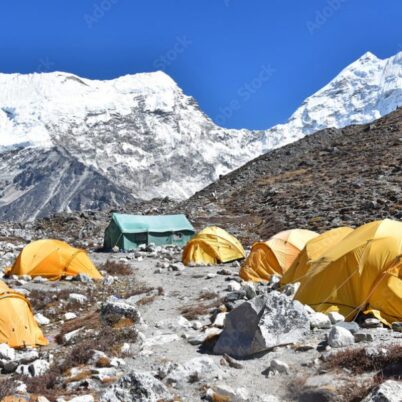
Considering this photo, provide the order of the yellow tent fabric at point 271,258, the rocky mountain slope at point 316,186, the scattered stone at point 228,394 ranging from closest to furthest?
the scattered stone at point 228,394 < the yellow tent fabric at point 271,258 < the rocky mountain slope at point 316,186

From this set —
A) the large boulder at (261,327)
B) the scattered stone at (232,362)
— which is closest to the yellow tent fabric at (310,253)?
the large boulder at (261,327)

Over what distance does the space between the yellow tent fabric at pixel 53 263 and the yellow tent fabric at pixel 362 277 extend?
37.5 feet

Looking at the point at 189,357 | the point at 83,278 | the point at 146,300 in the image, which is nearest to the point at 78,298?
the point at 146,300

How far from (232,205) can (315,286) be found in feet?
151

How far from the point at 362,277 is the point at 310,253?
12.6ft

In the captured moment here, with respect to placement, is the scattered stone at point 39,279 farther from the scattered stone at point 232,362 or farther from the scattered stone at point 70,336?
the scattered stone at point 232,362

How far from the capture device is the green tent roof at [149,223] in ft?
126

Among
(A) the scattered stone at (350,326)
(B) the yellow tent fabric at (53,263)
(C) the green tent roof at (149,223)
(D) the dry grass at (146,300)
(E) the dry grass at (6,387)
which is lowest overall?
(E) the dry grass at (6,387)

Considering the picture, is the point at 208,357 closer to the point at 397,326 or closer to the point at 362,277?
the point at 397,326

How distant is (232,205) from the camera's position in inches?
Result: 2341

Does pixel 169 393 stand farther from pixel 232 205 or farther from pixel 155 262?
pixel 232 205

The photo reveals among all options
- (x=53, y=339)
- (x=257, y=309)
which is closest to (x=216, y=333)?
(x=257, y=309)

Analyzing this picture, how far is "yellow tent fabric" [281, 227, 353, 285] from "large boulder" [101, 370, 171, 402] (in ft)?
24.2

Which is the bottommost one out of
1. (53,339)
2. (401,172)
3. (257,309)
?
(53,339)
